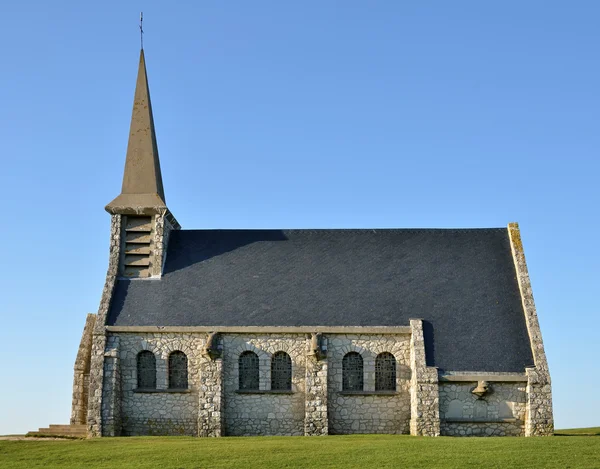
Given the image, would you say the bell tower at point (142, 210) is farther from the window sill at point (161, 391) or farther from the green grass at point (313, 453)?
the green grass at point (313, 453)

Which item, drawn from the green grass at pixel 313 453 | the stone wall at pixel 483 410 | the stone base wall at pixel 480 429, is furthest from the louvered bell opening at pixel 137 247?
the stone base wall at pixel 480 429

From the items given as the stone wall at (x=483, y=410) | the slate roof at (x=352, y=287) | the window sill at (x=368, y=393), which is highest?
the slate roof at (x=352, y=287)

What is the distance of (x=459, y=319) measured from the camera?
34.8 m

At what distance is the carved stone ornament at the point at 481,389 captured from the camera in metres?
32.2

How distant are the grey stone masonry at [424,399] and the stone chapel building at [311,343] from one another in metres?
0.05

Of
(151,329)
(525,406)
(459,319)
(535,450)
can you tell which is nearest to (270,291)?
(151,329)

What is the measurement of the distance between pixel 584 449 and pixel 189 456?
39.7ft

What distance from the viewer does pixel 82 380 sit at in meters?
36.3

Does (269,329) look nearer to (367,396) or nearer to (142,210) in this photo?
(367,396)

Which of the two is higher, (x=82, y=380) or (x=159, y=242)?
(x=159, y=242)

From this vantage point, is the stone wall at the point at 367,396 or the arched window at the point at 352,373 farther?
the arched window at the point at 352,373

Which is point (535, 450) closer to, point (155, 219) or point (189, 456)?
point (189, 456)

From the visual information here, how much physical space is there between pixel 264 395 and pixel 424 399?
6.14 metres

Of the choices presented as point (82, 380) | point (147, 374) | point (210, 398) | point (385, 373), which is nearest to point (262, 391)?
point (210, 398)
